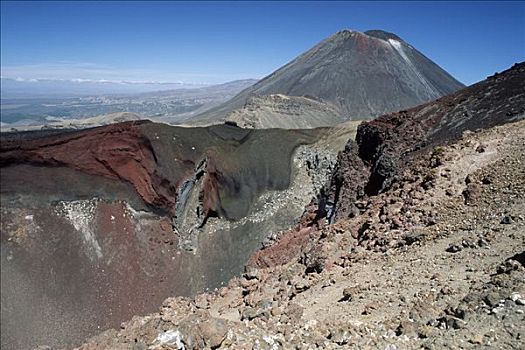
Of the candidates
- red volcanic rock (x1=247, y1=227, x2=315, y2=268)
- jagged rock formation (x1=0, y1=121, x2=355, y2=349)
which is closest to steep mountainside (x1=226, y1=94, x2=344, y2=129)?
jagged rock formation (x1=0, y1=121, x2=355, y2=349)

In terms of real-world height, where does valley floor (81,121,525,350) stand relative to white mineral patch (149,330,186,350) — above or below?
above

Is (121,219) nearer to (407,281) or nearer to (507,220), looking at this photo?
(407,281)

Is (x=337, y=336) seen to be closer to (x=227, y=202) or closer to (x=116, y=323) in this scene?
(x=116, y=323)

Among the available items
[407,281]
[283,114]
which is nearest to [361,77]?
[283,114]

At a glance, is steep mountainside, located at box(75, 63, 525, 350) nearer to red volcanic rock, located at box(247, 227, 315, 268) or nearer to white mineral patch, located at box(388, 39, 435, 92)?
red volcanic rock, located at box(247, 227, 315, 268)

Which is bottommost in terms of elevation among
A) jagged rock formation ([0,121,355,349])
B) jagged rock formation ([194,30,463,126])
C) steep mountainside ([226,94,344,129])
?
jagged rock formation ([0,121,355,349])

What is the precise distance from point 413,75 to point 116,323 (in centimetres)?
9635

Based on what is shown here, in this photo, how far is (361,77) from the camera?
9381cm

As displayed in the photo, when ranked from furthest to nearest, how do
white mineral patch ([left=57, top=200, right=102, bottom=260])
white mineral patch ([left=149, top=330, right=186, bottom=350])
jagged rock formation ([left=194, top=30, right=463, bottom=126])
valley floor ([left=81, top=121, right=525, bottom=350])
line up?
jagged rock formation ([left=194, top=30, right=463, bottom=126]) → white mineral patch ([left=57, top=200, right=102, bottom=260]) → white mineral patch ([left=149, top=330, right=186, bottom=350]) → valley floor ([left=81, top=121, right=525, bottom=350])

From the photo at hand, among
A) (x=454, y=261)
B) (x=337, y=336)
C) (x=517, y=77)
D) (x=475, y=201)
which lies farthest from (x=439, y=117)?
(x=337, y=336)

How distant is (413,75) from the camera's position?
327ft

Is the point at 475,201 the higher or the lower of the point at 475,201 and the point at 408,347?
the higher

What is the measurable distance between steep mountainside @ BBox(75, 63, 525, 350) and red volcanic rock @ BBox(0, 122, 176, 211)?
8644 mm

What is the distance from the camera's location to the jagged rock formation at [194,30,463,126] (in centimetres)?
8712
